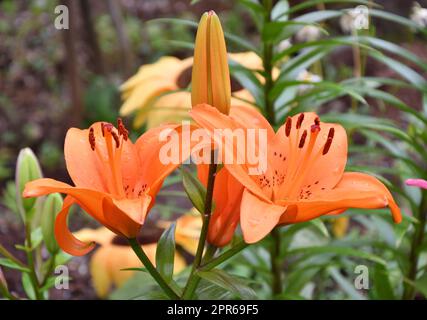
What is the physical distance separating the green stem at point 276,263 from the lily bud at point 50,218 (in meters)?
0.32

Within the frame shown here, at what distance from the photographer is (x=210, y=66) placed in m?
0.56

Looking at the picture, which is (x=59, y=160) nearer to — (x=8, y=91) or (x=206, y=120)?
(x=8, y=91)

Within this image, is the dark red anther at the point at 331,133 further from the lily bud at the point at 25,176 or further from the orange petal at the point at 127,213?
the lily bud at the point at 25,176

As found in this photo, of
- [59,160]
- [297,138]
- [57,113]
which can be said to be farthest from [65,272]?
[57,113]

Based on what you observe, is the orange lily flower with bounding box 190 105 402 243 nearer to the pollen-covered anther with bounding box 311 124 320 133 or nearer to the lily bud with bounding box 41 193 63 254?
the pollen-covered anther with bounding box 311 124 320 133

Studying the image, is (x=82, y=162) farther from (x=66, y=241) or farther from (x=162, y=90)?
(x=162, y=90)

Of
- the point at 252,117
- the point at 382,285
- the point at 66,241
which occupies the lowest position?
the point at 382,285

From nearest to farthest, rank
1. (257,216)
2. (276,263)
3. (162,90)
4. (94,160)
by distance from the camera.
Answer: (257,216) → (94,160) → (276,263) → (162,90)

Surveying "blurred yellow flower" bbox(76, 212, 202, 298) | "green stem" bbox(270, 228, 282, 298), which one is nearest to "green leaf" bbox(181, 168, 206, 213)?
"green stem" bbox(270, 228, 282, 298)

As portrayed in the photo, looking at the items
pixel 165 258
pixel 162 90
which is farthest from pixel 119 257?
pixel 165 258

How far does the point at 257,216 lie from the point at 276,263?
0.47 m

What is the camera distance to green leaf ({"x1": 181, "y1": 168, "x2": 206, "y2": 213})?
0.61 m

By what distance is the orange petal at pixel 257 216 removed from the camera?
498mm
